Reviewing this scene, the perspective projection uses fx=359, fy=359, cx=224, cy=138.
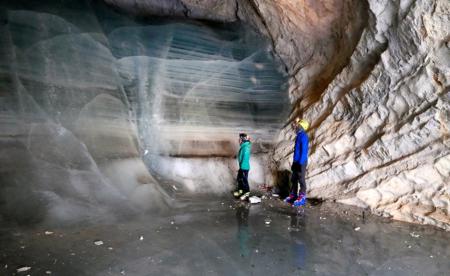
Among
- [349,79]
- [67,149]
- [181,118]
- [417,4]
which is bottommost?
[67,149]

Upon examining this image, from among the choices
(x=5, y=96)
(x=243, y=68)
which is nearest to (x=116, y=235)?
(x=5, y=96)

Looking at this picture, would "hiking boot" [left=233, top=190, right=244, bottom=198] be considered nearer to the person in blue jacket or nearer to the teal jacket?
the teal jacket

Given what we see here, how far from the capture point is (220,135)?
23.3ft

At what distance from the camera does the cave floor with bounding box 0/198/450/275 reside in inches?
132

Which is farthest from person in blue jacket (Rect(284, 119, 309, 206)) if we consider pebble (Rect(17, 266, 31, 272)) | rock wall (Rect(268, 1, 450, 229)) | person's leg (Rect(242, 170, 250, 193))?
pebble (Rect(17, 266, 31, 272))

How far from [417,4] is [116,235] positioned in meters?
5.07

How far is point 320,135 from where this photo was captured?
6617mm

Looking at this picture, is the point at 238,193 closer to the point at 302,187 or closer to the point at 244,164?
the point at 244,164

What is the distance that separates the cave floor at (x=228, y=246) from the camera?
336 cm

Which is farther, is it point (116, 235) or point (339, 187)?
point (339, 187)

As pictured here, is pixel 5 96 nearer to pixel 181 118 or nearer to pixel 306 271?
pixel 181 118

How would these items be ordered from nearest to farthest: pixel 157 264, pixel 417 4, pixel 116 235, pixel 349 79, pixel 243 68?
pixel 157 264 → pixel 116 235 → pixel 417 4 → pixel 349 79 → pixel 243 68

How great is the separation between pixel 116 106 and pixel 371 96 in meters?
4.27

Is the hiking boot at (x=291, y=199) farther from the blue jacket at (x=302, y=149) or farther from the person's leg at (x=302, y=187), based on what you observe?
the blue jacket at (x=302, y=149)
